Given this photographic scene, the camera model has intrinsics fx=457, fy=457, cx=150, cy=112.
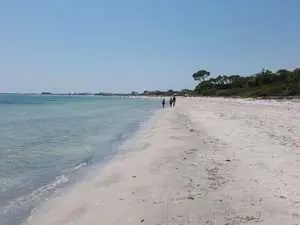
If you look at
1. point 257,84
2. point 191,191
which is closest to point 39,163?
point 191,191

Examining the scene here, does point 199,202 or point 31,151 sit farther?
point 31,151

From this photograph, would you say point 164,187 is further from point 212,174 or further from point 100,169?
point 100,169

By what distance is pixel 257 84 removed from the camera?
129250 mm

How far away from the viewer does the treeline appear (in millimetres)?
99688

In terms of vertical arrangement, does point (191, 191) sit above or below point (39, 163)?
above

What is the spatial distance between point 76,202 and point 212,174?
12.0ft

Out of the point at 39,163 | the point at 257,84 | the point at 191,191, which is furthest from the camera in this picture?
the point at 257,84

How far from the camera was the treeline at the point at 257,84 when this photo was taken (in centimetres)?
9969

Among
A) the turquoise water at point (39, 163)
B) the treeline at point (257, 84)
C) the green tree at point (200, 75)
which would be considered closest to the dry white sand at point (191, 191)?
the turquoise water at point (39, 163)

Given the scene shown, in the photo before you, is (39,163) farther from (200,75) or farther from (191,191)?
(200,75)

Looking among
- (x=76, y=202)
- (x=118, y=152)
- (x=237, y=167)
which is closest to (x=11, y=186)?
(x=76, y=202)

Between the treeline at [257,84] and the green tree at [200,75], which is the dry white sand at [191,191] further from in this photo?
the green tree at [200,75]

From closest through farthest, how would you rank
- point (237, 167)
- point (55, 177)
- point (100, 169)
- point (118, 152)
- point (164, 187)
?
point (164, 187), point (237, 167), point (55, 177), point (100, 169), point (118, 152)

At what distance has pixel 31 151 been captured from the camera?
64.5 ft
